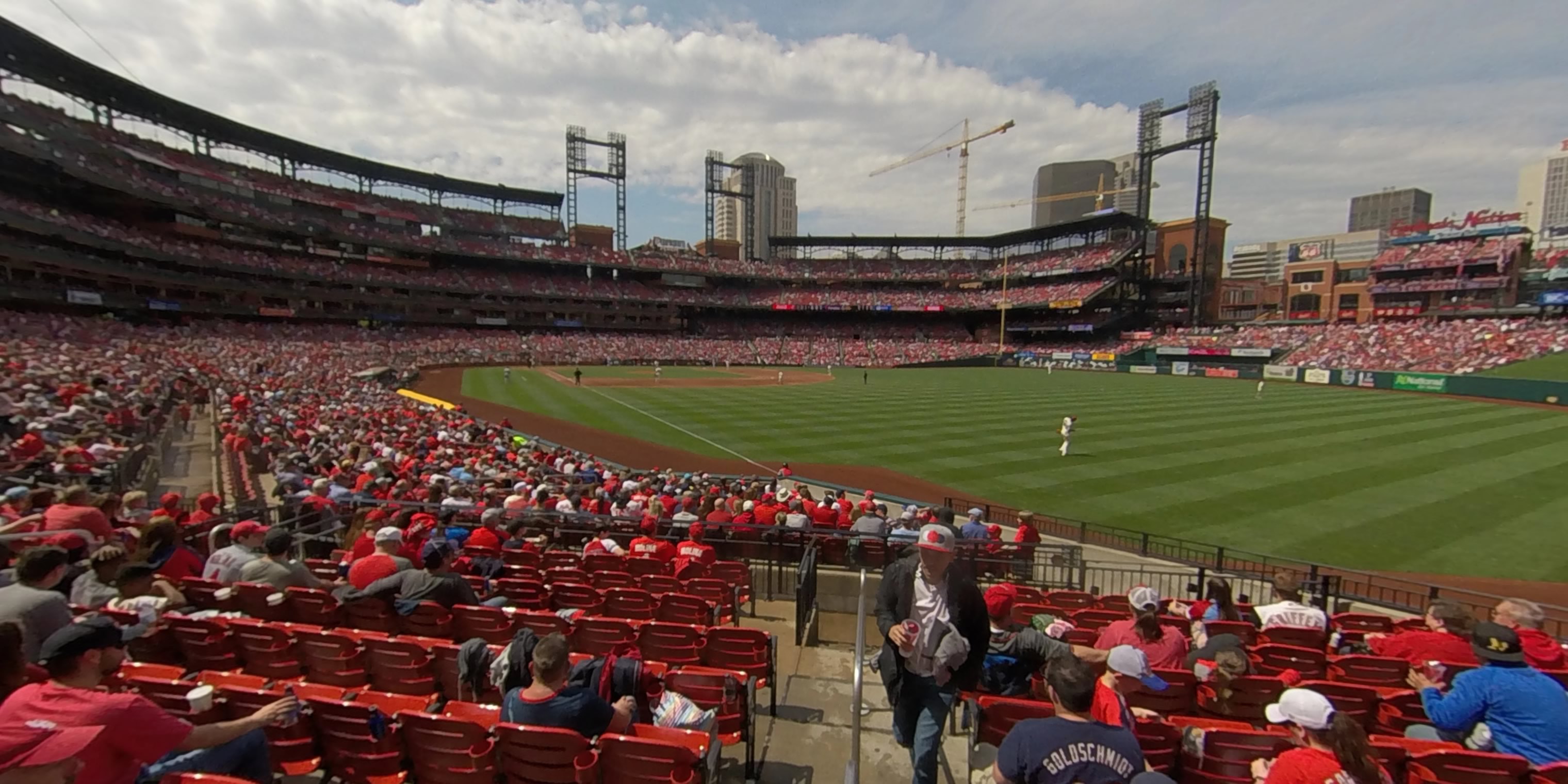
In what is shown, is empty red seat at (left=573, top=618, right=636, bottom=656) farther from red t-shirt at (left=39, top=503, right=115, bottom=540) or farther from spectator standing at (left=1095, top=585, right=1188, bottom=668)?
red t-shirt at (left=39, top=503, right=115, bottom=540)

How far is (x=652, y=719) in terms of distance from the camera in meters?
4.54

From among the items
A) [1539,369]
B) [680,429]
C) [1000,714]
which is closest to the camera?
[1000,714]

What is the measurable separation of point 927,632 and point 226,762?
3.96 meters

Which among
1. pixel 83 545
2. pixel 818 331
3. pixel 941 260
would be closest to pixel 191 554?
pixel 83 545

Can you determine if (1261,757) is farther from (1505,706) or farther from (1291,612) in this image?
(1291,612)

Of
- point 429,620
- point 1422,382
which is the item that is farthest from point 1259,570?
point 1422,382

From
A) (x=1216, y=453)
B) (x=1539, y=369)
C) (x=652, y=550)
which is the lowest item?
(x=1216, y=453)

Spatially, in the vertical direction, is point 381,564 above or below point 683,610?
above

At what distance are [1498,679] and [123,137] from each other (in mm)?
79749

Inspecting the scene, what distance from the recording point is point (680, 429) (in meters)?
28.9

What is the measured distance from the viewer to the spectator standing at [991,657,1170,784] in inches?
119

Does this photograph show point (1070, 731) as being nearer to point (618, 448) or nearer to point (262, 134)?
point (618, 448)

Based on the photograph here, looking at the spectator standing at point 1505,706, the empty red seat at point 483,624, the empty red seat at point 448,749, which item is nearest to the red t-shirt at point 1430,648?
the spectator standing at point 1505,706

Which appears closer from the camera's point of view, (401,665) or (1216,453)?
(401,665)
